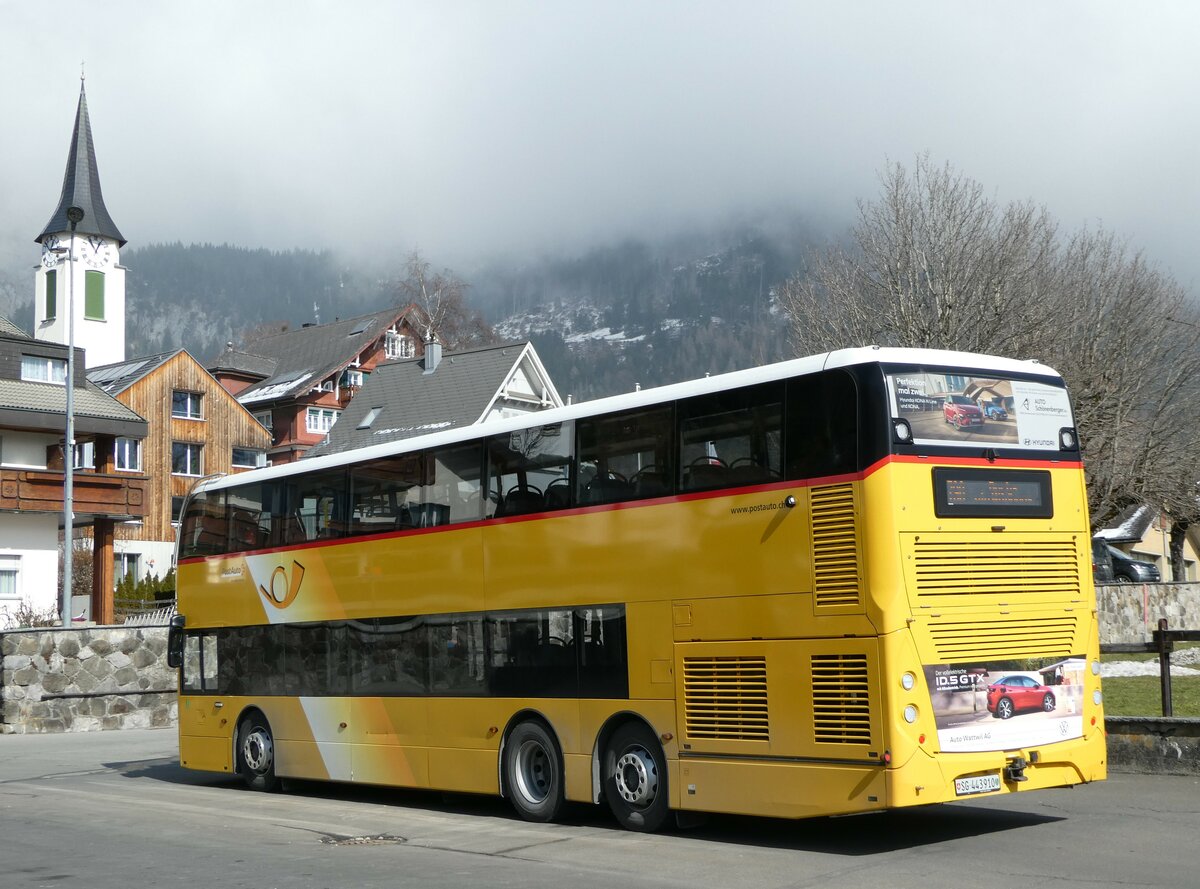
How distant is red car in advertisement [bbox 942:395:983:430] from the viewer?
11.0 metres

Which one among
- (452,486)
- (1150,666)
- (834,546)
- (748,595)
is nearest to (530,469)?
(452,486)

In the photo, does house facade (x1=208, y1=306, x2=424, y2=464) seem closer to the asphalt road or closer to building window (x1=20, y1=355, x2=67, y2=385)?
building window (x1=20, y1=355, x2=67, y2=385)

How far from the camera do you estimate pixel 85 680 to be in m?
28.6

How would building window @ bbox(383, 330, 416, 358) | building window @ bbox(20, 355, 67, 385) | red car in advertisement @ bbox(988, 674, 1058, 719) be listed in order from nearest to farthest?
red car in advertisement @ bbox(988, 674, 1058, 719) < building window @ bbox(20, 355, 67, 385) < building window @ bbox(383, 330, 416, 358)

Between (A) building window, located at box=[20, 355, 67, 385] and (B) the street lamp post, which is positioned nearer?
(B) the street lamp post

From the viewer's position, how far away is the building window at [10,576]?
151 ft

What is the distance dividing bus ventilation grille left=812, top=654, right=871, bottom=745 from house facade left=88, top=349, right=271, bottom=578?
5603 cm

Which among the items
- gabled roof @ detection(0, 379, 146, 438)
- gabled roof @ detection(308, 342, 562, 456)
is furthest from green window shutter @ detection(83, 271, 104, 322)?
gabled roof @ detection(0, 379, 146, 438)

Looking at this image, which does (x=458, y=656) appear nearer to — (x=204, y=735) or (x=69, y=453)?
(x=204, y=735)

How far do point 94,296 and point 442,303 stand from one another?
74.1 ft

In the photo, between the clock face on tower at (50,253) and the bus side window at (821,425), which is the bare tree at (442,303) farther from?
the bus side window at (821,425)

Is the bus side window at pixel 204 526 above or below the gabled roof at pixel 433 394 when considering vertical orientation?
below

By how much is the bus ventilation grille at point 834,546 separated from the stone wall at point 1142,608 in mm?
28867

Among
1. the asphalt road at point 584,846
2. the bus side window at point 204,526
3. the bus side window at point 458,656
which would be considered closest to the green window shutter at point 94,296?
the bus side window at point 204,526
